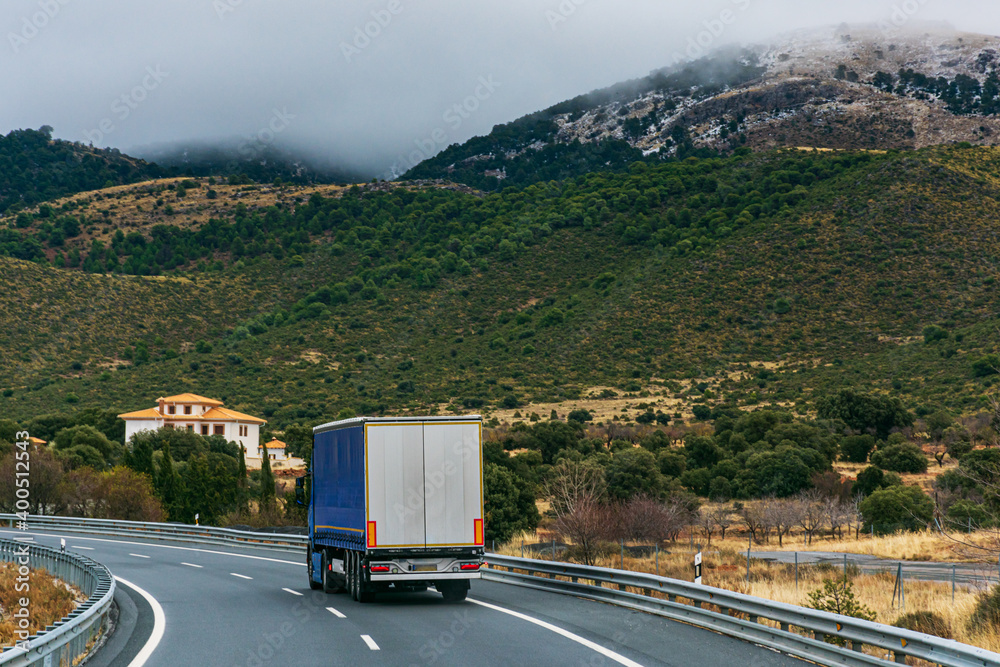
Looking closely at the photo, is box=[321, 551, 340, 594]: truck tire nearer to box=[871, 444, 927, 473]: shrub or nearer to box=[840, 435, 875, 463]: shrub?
box=[871, 444, 927, 473]: shrub

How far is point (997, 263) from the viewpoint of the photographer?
249 ft

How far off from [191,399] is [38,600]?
66377 mm

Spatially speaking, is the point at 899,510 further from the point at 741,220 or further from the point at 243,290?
the point at 243,290

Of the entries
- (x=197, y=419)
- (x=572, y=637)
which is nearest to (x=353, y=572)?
(x=572, y=637)

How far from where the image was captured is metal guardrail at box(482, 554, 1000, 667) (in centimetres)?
970

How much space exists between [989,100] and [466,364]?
9592 centimetres

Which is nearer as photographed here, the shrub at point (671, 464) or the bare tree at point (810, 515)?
the bare tree at point (810, 515)

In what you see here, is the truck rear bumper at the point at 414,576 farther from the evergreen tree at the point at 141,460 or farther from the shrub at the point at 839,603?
the evergreen tree at the point at 141,460

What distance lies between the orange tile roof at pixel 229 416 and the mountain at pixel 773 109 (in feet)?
246

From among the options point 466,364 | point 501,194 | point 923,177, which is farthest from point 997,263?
point 501,194

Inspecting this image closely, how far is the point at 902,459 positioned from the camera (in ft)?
171

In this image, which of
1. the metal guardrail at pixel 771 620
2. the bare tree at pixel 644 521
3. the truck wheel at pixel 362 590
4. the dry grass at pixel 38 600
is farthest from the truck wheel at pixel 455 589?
the bare tree at pixel 644 521

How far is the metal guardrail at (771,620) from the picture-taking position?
9.70m

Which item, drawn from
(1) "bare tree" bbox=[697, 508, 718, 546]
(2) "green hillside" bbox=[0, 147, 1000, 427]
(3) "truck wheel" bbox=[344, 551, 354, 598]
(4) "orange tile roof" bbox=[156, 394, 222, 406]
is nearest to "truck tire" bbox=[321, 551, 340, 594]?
(3) "truck wheel" bbox=[344, 551, 354, 598]
